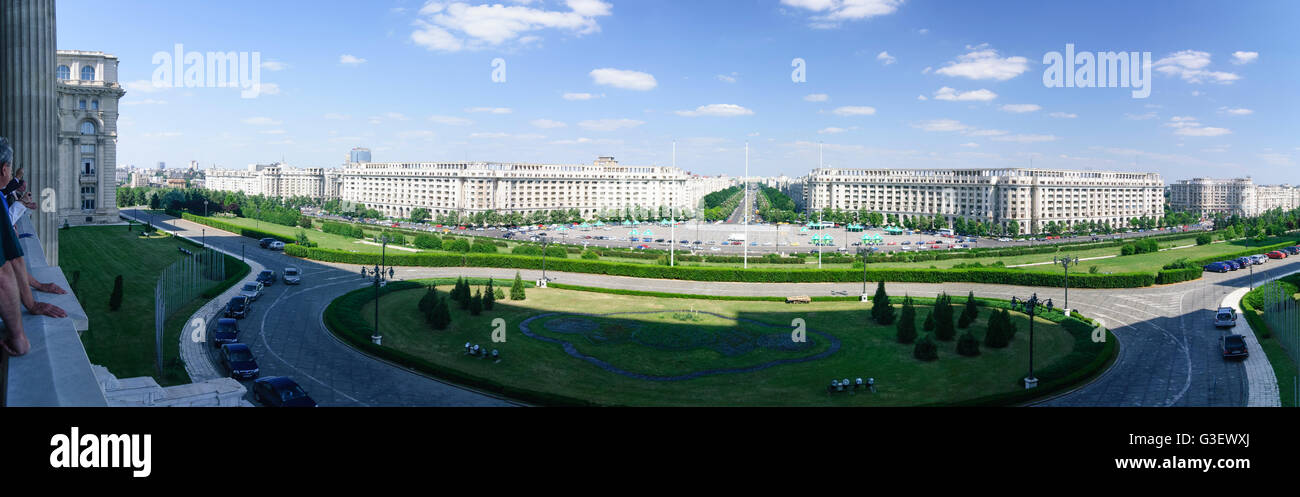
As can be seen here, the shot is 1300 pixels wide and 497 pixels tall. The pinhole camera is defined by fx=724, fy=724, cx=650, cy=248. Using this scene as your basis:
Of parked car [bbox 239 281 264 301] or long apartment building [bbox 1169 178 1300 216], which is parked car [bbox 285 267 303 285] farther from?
long apartment building [bbox 1169 178 1300 216]

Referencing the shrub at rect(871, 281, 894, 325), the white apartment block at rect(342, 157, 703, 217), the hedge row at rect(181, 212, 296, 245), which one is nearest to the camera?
the shrub at rect(871, 281, 894, 325)

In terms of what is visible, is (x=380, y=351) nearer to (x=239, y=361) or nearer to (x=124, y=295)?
(x=239, y=361)

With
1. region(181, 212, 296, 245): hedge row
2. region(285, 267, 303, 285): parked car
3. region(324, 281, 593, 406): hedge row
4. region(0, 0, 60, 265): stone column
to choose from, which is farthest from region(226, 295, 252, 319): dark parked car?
region(181, 212, 296, 245): hedge row

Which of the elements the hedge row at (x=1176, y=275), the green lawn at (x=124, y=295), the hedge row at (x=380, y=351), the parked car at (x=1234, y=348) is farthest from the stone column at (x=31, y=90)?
the hedge row at (x=1176, y=275)

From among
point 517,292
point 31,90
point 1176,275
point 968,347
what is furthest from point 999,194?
point 31,90

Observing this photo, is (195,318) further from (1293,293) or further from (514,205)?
(514,205)

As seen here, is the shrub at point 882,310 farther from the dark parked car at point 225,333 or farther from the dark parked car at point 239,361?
the dark parked car at point 225,333
